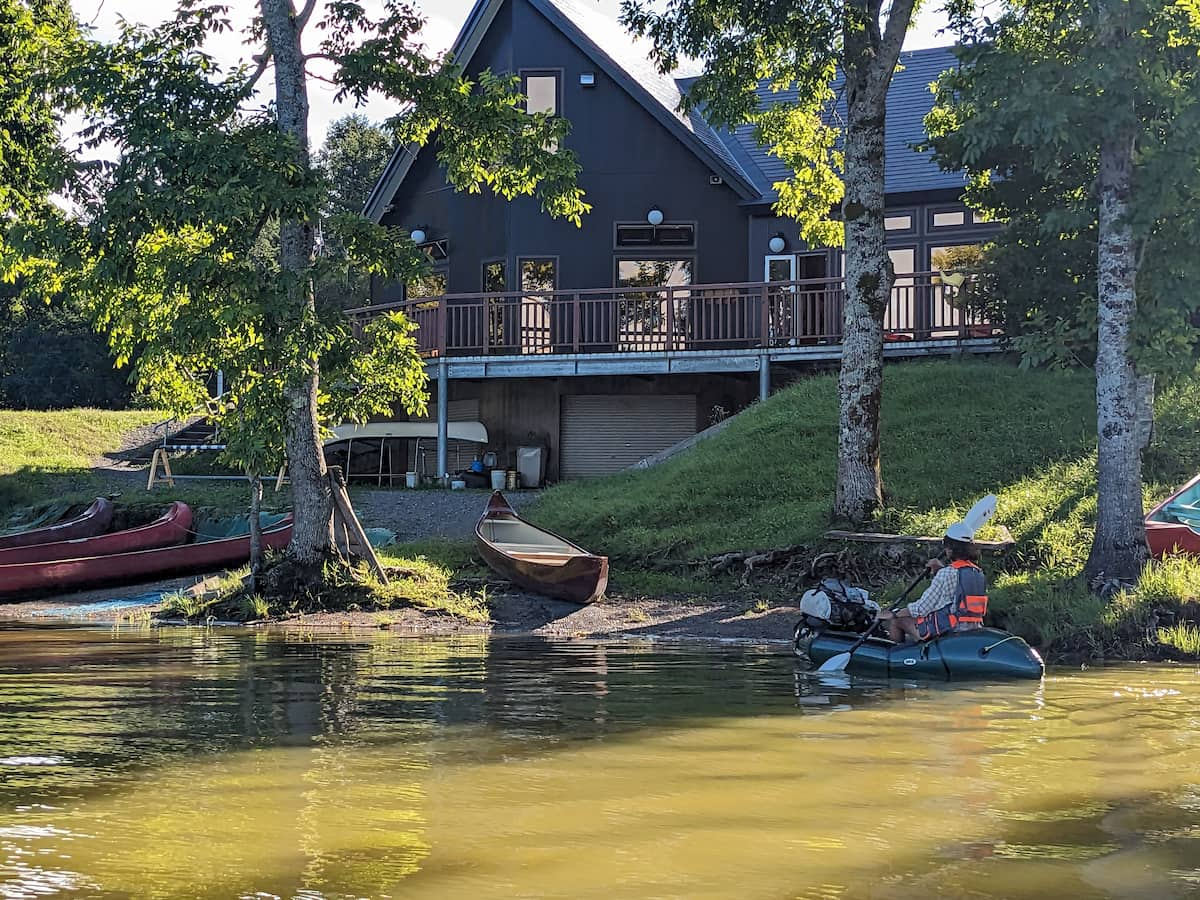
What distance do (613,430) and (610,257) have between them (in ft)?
11.6

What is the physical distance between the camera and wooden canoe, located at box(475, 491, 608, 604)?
15867 mm

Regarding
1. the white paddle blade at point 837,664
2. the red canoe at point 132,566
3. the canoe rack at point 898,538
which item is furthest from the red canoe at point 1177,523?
the red canoe at point 132,566

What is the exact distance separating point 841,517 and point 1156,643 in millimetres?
5319

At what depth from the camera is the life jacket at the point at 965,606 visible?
11430 mm

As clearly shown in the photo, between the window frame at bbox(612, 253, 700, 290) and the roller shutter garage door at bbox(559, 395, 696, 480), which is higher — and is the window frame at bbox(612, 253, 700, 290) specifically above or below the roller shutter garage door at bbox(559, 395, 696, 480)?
above

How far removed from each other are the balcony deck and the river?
44.1 feet

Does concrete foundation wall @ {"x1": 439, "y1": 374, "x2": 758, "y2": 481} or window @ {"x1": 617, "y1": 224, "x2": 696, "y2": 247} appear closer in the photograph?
concrete foundation wall @ {"x1": 439, "y1": 374, "x2": 758, "y2": 481}

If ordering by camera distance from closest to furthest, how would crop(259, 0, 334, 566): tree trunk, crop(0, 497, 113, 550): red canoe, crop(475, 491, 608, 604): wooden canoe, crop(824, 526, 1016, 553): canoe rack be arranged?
1. crop(824, 526, 1016, 553): canoe rack
2. crop(259, 0, 334, 566): tree trunk
3. crop(475, 491, 608, 604): wooden canoe
4. crop(0, 497, 113, 550): red canoe

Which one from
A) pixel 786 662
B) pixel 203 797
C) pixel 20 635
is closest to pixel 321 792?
pixel 203 797

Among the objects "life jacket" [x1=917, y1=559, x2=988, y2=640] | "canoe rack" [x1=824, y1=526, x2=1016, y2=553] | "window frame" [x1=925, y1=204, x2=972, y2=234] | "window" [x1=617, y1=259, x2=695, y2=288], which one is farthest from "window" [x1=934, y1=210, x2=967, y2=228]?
"life jacket" [x1=917, y1=559, x2=988, y2=640]

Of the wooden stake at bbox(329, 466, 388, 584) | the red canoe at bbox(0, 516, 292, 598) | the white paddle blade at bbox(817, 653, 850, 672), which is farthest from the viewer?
the red canoe at bbox(0, 516, 292, 598)

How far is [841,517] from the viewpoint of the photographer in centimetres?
1752

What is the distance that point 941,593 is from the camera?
38.1 feet

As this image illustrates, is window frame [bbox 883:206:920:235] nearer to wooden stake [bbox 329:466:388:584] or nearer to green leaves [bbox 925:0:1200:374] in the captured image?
green leaves [bbox 925:0:1200:374]
